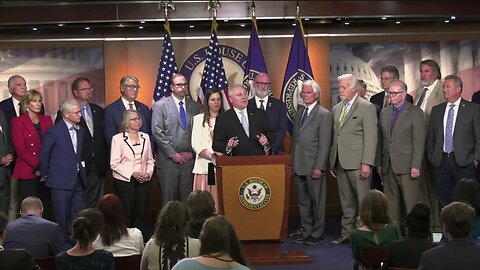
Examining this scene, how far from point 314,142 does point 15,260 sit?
5093 millimetres

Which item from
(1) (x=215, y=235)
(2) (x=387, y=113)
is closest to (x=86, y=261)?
(1) (x=215, y=235)

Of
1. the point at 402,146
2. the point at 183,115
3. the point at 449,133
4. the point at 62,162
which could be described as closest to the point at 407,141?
the point at 402,146

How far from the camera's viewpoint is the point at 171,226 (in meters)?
5.80

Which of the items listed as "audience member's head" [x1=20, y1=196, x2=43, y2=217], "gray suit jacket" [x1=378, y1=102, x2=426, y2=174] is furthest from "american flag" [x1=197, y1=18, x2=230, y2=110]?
"audience member's head" [x1=20, y1=196, x2=43, y2=217]

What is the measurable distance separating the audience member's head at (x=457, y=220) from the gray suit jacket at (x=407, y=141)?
4382 mm

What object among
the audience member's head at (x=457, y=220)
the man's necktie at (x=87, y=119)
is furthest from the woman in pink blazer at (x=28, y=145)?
the audience member's head at (x=457, y=220)

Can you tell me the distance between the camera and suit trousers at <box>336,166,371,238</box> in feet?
32.6

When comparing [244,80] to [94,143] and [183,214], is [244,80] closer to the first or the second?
[94,143]

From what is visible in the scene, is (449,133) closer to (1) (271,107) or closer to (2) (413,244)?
(1) (271,107)

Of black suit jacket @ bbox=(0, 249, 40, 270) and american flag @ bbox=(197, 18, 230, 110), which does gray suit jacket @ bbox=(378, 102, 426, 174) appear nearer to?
american flag @ bbox=(197, 18, 230, 110)

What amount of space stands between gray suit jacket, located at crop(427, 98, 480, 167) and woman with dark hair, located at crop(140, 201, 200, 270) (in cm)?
463

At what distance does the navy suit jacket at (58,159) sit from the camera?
973 centimetres

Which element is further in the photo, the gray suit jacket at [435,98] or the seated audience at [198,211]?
the gray suit jacket at [435,98]

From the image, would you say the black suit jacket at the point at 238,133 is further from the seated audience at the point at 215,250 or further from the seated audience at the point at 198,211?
the seated audience at the point at 215,250
